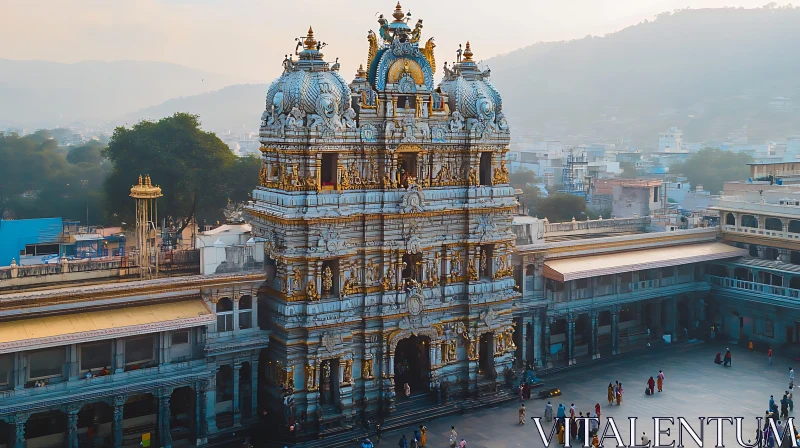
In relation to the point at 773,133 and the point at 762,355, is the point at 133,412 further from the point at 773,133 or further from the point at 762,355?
the point at 773,133

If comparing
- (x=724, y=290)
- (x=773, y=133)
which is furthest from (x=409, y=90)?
(x=773, y=133)

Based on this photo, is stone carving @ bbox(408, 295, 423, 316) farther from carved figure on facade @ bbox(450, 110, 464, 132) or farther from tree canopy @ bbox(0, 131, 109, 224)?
tree canopy @ bbox(0, 131, 109, 224)

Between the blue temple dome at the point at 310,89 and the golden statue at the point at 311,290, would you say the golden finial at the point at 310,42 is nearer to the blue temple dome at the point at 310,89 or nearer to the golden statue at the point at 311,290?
the blue temple dome at the point at 310,89

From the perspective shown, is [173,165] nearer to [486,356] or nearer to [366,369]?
[366,369]

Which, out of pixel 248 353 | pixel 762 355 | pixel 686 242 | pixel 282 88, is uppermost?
pixel 282 88

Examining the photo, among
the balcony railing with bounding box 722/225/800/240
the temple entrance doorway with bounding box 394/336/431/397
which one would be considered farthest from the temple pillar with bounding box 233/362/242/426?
the balcony railing with bounding box 722/225/800/240

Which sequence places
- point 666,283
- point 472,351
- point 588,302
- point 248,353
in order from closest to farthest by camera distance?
point 248,353 → point 472,351 → point 588,302 → point 666,283

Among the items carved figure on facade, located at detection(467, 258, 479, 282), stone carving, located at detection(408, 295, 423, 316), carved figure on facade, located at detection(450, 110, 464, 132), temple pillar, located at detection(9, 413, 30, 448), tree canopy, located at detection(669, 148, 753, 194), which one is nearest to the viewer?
temple pillar, located at detection(9, 413, 30, 448)

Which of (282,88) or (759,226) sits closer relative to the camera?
(282,88)
